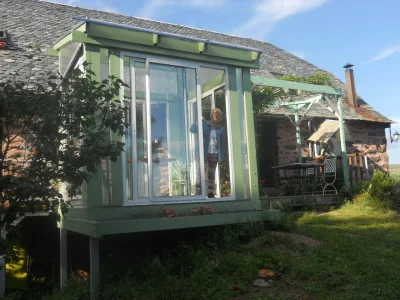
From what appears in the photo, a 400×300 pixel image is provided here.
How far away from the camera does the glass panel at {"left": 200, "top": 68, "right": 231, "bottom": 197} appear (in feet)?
19.5

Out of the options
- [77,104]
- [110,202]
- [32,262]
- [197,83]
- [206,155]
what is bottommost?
[32,262]

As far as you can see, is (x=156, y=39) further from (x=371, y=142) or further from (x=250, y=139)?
(x=371, y=142)

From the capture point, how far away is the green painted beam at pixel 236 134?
19.9 feet

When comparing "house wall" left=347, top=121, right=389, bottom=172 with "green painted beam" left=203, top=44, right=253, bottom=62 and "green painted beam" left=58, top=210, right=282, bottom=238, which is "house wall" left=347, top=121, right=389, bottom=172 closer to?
"green painted beam" left=203, top=44, right=253, bottom=62

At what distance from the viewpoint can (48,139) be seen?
371 centimetres

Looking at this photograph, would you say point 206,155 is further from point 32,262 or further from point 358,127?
point 358,127

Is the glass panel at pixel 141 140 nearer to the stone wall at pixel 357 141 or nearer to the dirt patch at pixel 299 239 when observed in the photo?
the dirt patch at pixel 299 239

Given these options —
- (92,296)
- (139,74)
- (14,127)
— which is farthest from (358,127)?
(14,127)

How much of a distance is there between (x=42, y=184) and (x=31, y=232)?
5.44 m

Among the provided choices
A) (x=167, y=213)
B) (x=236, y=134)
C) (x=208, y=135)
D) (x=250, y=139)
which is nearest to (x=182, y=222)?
(x=167, y=213)

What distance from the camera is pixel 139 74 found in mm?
5633

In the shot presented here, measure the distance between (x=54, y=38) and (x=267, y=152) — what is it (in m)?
6.71

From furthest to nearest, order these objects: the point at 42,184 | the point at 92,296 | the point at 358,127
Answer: the point at 358,127, the point at 92,296, the point at 42,184

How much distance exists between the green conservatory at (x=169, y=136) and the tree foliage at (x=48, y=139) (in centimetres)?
123
